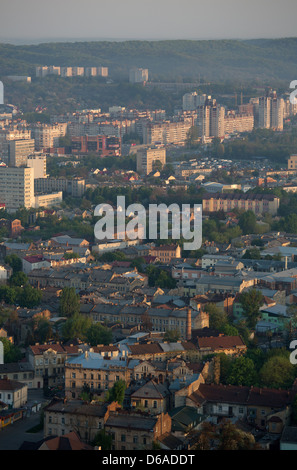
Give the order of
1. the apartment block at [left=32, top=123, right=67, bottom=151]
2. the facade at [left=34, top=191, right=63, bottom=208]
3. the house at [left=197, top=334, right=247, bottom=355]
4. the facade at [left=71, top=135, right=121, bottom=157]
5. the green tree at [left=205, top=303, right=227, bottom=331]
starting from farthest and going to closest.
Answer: the apartment block at [left=32, top=123, right=67, bottom=151]
the facade at [left=71, top=135, right=121, bottom=157]
the facade at [left=34, top=191, right=63, bottom=208]
the green tree at [left=205, top=303, right=227, bottom=331]
the house at [left=197, top=334, right=247, bottom=355]

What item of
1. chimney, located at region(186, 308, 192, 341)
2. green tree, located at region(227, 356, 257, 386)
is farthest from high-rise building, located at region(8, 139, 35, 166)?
green tree, located at region(227, 356, 257, 386)

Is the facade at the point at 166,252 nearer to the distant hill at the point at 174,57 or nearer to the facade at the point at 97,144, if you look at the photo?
the facade at the point at 97,144

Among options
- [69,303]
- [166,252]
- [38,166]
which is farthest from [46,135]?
[69,303]

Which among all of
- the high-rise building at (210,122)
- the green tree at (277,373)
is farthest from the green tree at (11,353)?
the high-rise building at (210,122)

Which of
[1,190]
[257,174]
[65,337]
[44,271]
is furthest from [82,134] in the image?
[65,337]

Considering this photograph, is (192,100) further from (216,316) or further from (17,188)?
(216,316)

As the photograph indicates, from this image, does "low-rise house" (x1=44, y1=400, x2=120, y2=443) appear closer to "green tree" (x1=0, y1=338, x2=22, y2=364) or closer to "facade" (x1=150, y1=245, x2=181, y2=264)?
"green tree" (x1=0, y1=338, x2=22, y2=364)
